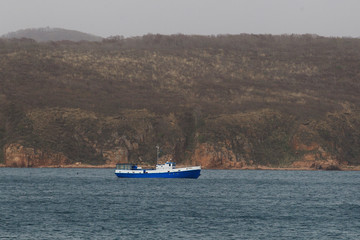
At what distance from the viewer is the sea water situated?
62938mm

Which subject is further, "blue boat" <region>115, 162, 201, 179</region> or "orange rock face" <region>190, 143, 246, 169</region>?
"orange rock face" <region>190, 143, 246, 169</region>

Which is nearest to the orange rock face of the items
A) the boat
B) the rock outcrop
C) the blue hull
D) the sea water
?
the rock outcrop

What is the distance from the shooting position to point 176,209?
80250mm

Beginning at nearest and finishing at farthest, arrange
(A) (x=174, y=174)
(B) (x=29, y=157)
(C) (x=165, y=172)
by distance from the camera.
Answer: (C) (x=165, y=172)
(A) (x=174, y=174)
(B) (x=29, y=157)

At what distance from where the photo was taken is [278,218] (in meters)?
73.6

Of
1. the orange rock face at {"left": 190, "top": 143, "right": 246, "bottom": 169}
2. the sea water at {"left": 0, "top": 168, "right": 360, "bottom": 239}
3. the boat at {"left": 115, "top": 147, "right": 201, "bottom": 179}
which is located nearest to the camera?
the sea water at {"left": 0, "top": 168, "right": 360, "bottom": 239}

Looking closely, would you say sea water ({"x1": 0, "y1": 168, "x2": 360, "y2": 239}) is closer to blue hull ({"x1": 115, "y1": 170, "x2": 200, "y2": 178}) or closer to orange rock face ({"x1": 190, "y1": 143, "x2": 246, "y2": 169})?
blue hull ({"x1": 115, "y1": 170, "x2": 200, "y2": 178})

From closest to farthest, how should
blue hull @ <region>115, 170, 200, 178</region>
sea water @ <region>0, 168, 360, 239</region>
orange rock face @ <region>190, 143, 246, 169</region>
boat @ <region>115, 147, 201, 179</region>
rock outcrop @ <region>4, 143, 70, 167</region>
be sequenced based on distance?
sea water @ <region>0, 168, 360, 239</region> → boat @ <region>115, 147, 201, 179</region> → blue hull @ <region>115, 170, 200, 178</region> → rock outcrop @ <region>4, 143, 70, 167</region> → orange rock face @ <region>190, 143, 246, 169</region>

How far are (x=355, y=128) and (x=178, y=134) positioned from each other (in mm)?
52599

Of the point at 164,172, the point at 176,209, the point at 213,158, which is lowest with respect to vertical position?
the point at 176,209

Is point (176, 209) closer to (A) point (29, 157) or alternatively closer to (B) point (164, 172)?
(B) point (164, 172)

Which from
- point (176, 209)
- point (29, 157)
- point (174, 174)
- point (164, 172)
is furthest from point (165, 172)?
point (176, 209)

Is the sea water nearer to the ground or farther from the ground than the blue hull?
nearer to the ground

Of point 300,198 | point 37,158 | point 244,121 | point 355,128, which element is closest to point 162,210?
point 300,198
